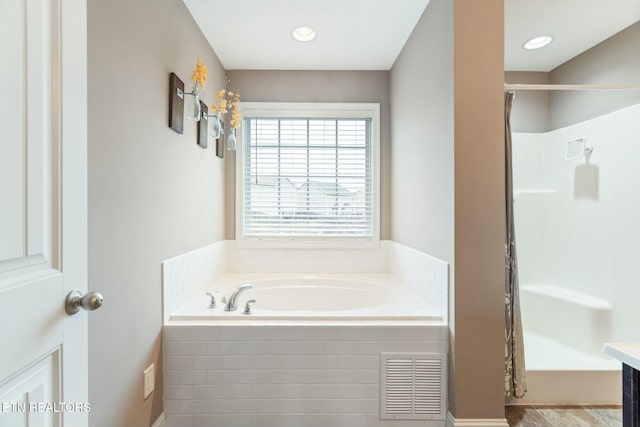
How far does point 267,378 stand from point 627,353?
1.48 meters

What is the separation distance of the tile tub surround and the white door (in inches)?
34.5

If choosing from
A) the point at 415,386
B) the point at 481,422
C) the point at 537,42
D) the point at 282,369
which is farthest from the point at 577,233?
the point at 282,369

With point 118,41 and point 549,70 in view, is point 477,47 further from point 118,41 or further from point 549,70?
point 549,70

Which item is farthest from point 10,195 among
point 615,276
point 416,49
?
point 615,276

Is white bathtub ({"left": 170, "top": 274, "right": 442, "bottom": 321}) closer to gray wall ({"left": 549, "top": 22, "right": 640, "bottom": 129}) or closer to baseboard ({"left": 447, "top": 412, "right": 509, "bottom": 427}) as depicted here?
baseboard ({"left": 447, "top": 412, "right": 509, "bottom": 427})

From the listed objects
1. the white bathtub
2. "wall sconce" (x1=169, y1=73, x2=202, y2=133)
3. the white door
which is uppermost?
"wall sconce" (x1=169, y1=73, x2=202, y2=133)

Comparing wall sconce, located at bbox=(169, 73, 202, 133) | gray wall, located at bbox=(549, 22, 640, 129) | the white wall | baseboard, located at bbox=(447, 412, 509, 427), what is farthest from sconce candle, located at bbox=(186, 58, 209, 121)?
gray wall, located at bbox=(549, 22, 640, 129)

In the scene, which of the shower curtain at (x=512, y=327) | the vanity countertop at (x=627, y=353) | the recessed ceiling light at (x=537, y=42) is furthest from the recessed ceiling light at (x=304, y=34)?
the vanity countertop at (x=627, y=353)

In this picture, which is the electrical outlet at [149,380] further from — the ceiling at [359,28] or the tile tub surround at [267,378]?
the ceiling at [359,28]

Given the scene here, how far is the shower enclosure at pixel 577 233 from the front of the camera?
1.99 metres

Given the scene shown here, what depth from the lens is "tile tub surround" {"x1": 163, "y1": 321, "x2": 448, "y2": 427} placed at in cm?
173

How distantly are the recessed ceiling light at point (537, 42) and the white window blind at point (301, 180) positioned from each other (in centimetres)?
134

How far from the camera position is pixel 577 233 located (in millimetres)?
2590

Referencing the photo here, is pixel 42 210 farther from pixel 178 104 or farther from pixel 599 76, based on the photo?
pixel 599 76
